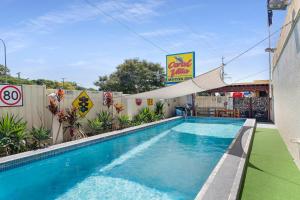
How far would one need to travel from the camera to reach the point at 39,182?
5.36 metres

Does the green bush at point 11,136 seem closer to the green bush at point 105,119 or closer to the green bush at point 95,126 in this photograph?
the green bush at point 95,126

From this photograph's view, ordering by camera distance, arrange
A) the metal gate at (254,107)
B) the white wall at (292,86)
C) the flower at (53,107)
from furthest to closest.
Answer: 1. the metal gate at (254,107)
2. the flower at (53,107)
3. the white wall at (292,86)

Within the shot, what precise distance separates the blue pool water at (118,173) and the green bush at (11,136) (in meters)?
0.83

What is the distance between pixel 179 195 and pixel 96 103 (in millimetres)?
7441

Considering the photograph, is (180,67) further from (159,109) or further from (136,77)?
(136,77)

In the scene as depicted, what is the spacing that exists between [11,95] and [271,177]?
7239mm

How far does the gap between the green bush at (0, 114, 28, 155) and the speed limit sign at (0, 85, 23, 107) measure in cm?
37

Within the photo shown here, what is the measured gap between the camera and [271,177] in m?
4.32

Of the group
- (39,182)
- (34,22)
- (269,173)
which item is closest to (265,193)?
(269,173)

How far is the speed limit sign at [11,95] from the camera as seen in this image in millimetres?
6957

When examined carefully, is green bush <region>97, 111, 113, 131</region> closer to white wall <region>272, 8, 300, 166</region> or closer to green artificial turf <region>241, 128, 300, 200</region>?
green artificial turf <region>241, 128, 300, 200</region>

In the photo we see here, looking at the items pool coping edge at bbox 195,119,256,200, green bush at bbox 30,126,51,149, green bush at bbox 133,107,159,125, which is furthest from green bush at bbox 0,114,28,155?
green bush at bbox 133,107,159,125

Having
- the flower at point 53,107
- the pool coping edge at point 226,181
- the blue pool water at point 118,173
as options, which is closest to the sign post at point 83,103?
the flower at point 53,107

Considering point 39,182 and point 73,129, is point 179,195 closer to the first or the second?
point 39,182
